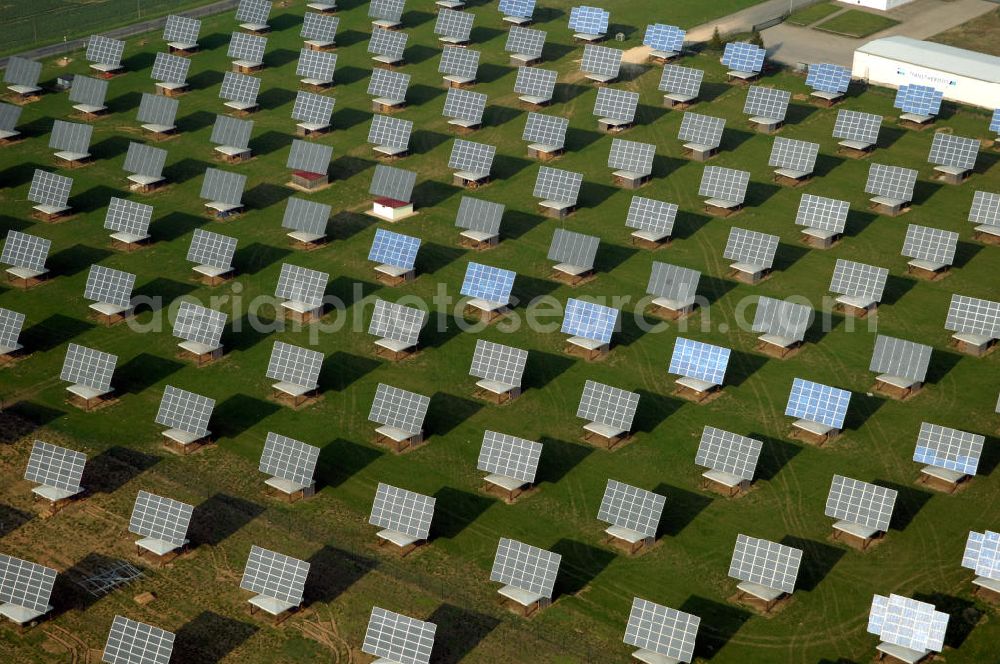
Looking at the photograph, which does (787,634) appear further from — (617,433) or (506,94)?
(506,94)

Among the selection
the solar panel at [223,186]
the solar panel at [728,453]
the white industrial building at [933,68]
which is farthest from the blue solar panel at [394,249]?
the white industrial building at [933,68]

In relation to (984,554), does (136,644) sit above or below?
below

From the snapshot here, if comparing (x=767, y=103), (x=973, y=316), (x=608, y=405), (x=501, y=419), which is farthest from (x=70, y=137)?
(x=973, y=316)

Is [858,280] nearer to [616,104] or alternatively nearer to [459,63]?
[616,104]

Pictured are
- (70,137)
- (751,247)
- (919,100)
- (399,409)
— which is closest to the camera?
(399,409)

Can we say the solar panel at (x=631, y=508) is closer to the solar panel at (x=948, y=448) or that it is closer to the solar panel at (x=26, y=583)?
the solar panel at (x=948, y=448)

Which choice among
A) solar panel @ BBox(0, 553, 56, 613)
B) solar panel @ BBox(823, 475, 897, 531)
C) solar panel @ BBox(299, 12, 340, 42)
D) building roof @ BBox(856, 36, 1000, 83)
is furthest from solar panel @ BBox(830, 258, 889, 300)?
solar panel @ BBox(299, 12, 340, 42)

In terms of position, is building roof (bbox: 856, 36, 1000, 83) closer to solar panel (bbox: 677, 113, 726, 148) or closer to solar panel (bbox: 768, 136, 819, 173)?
solar panel (bbox: 768, 136, 819, 173)
